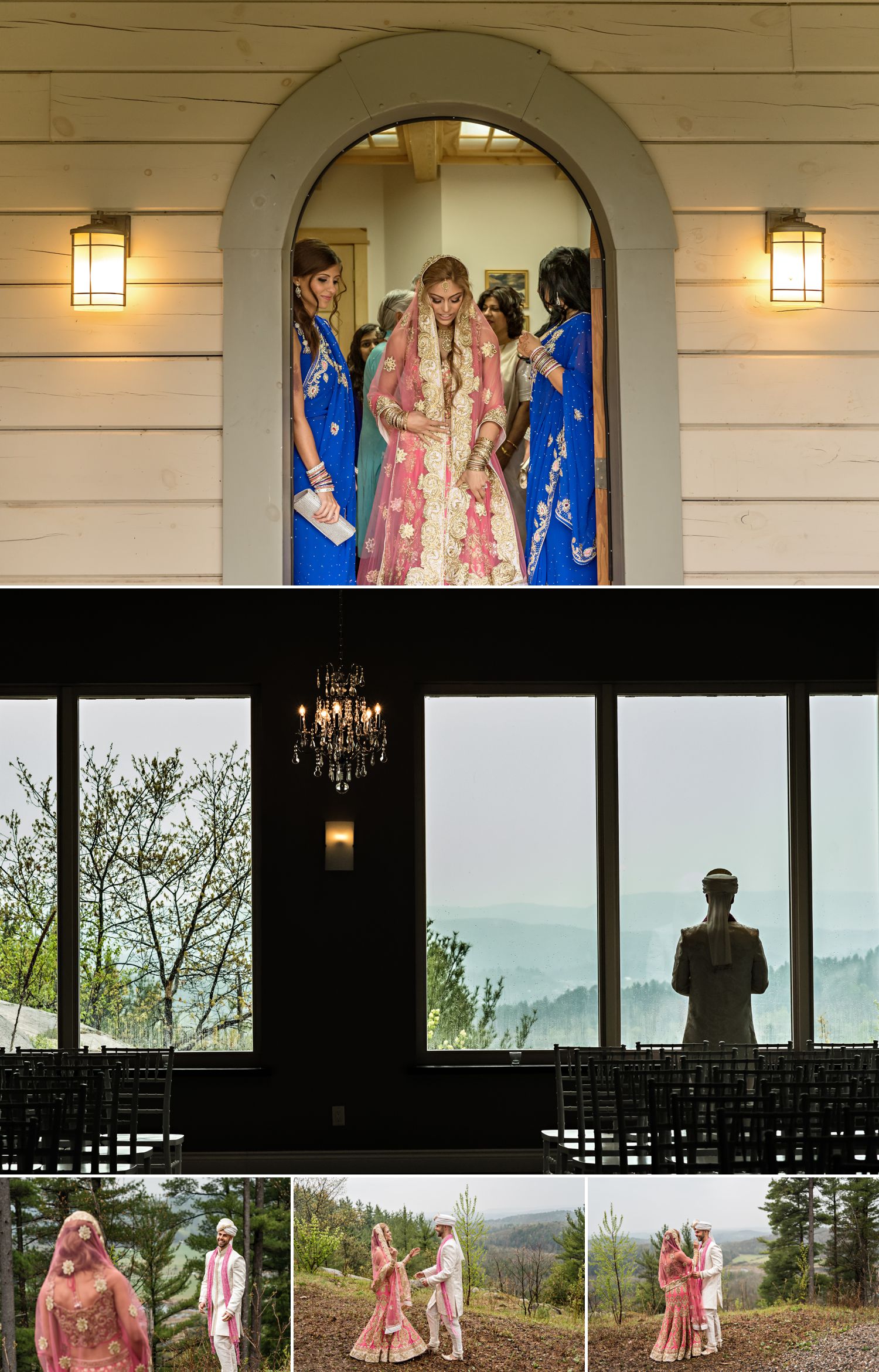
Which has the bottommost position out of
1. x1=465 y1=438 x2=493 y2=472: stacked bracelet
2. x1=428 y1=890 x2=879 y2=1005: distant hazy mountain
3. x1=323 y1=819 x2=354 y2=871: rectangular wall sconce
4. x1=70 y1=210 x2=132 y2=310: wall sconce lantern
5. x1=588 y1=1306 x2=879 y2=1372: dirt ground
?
x1=588 y1=1306 x2=879 y2=1372: dirt ground

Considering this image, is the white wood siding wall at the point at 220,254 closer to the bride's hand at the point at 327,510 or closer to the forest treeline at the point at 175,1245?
the bride's hand at the point at 327,510

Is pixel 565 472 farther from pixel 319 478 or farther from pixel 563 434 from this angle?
pixel 319 478

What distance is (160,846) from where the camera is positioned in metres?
9.20

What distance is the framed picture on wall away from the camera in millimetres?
4172

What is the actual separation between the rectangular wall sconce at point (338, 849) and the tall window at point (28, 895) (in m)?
1.83

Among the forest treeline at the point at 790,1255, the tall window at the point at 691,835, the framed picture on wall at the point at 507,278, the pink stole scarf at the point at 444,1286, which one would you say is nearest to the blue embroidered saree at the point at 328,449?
the framed picture on wall at the point at 507,278

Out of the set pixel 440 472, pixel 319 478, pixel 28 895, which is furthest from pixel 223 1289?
pixel 28 895

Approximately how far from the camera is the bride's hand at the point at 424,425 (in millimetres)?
4250

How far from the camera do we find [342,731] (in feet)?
29.0

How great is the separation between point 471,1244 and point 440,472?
2.25 meters

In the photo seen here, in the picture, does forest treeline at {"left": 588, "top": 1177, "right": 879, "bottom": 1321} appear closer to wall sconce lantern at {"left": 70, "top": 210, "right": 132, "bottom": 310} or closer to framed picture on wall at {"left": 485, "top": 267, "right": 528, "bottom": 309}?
framed picture on wall at {"left": 485, "top": 267, "right": 528, "bottom": 309}

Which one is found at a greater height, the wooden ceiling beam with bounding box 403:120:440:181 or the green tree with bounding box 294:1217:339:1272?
the wooden ceiling beam with bounding box 403:120:440:181

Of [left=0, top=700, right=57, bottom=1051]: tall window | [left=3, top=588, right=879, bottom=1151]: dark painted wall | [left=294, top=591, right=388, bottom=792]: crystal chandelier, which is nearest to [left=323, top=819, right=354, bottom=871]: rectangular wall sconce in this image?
[left=3, top=588, right=879, bottom=1151]: dark painted wall

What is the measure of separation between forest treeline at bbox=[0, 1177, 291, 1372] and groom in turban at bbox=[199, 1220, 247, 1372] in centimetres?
1
